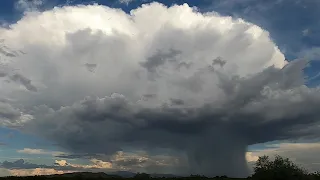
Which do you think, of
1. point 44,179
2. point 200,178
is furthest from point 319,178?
point 44,179

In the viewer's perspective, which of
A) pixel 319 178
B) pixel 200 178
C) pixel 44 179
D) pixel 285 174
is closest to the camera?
pixel 285 174

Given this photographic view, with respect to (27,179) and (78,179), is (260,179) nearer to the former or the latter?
(78,179)

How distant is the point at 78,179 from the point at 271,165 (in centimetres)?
8741

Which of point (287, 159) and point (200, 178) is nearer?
point (287, 159)

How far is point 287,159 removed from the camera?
Answer: 126 metres

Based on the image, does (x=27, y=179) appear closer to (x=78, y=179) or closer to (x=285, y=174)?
(x=78, y=179)

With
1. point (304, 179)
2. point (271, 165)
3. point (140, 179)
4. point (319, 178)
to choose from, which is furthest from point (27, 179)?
point (319, 178)

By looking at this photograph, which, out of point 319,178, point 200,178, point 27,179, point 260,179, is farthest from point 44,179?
point 319,178

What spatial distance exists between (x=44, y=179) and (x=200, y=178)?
77.7m

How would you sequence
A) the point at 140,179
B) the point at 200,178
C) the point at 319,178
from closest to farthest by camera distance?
1. the point at 319,178
2. the point at 140,179
3. the point at 200,178

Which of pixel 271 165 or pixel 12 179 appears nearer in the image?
pixel 271 165

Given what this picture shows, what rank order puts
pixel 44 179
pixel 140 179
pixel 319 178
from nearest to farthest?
pixel 319 178 → pixel 44 179 → pixel 140 179

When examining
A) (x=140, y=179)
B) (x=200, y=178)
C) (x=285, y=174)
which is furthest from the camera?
(x=200, y=178)

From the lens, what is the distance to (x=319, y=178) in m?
140
